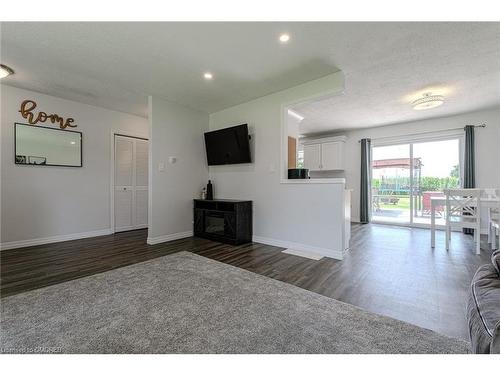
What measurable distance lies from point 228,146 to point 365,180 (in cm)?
394

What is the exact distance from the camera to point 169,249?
11.0ft

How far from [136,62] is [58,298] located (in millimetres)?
2637

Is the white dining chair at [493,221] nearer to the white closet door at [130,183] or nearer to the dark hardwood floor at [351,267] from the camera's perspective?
the dark hardwood floor at [351,267]

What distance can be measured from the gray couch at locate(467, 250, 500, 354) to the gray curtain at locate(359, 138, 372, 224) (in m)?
4.88

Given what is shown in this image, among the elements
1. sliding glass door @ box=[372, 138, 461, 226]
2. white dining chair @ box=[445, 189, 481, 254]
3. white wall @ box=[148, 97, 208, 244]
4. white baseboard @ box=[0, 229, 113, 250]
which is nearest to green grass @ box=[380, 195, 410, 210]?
sliding glass door @ box=[372, 138, 461, 226]

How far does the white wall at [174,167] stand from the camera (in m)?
3.78

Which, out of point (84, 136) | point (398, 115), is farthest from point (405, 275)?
point (84, 136)

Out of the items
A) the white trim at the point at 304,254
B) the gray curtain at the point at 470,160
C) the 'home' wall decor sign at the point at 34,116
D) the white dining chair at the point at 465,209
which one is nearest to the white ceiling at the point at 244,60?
the 'home' wall decor sign at the point at 34,116

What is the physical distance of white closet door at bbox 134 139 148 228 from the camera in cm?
492

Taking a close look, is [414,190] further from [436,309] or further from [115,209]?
[115,209]

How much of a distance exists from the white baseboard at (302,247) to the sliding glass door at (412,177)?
12.0 ft

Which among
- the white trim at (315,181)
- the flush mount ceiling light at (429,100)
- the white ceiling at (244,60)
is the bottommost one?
the white trim at (315,181)

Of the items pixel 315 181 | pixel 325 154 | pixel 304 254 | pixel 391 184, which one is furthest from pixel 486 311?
pixel 325 154

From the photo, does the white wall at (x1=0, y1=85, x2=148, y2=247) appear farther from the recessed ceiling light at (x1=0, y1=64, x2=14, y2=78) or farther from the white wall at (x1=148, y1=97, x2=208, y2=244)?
the white wall at (x1=148, y1=97, x2=208, y2=244)
